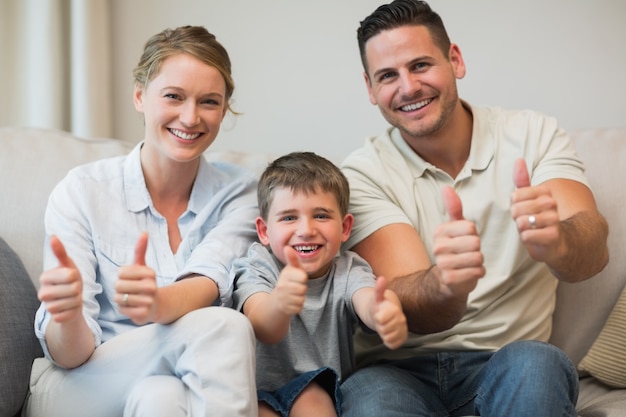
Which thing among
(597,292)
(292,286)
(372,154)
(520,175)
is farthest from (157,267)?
(597,292)

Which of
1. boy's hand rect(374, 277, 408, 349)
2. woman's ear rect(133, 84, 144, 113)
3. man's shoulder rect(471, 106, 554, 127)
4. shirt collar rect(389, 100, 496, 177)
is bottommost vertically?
boy's hand rect(374, 277, 408, 349)

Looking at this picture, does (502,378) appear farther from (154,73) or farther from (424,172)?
(154,73)

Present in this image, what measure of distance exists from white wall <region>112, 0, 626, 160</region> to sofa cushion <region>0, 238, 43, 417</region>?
1005 mm

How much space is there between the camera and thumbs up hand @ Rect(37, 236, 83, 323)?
56.3 inches

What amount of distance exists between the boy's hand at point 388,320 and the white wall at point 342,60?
123 centimetres

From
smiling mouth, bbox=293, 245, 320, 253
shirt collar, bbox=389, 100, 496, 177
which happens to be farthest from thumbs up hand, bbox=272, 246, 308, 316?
shirt collar, bbox=389, 100, 496, 177

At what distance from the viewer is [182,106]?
1838 mm

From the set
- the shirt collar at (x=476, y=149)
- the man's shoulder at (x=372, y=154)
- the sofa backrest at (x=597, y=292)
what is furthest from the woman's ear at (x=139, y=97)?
the sofa backrest at (x=597, y=292)

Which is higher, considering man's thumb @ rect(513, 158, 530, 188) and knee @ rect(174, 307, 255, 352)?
man's thumb @ rect(513, 158, 530, 188)

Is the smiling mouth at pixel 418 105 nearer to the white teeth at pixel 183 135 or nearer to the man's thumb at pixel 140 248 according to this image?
the white teeth at pixel 183 135

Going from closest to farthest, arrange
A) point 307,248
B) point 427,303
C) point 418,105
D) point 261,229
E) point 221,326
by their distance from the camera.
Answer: point 221,326, point 427,303, point 307,248, point 261,229, point 418,105

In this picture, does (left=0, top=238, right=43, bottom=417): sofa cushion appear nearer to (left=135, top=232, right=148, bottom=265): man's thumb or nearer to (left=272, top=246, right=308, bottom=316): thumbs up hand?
(left=135, top=232, right=148, bottom=265): man's thumb

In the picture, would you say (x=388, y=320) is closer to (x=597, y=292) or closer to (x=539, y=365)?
(x=539, y=365)

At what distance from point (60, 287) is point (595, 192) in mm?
1304
